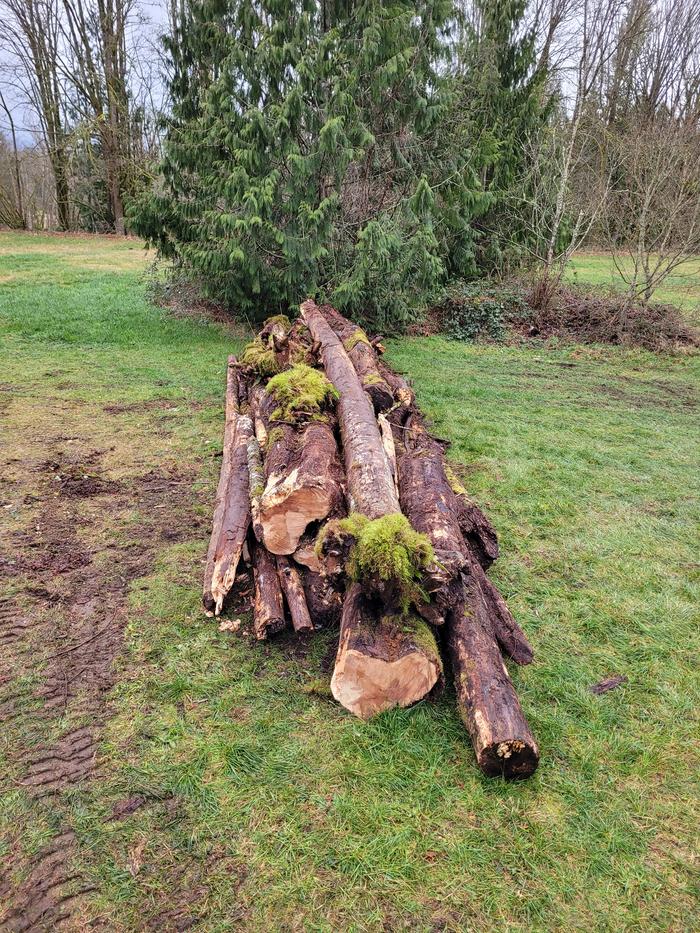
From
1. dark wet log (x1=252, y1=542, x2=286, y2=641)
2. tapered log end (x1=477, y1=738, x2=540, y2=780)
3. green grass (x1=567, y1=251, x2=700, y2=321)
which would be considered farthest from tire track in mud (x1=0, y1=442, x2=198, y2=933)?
green grass (x1=567, y1=251, x2=700, y2=321)

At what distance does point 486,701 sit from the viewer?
9.25 ft

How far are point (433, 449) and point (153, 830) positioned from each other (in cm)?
351

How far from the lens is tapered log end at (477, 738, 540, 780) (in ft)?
8.65

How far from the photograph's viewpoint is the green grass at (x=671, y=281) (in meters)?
14.4

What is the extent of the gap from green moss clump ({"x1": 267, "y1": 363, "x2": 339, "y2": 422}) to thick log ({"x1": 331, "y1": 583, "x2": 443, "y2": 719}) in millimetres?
2351

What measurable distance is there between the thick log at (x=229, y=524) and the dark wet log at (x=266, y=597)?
0.15 m

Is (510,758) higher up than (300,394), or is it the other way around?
(300,394)

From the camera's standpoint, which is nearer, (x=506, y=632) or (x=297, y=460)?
(x=506, y=632)

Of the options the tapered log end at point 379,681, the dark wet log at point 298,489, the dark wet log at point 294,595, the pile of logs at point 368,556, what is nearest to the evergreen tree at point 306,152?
the pile of logs at point 368,556

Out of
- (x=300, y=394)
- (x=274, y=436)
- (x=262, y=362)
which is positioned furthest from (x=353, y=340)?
(x=274, y=436)

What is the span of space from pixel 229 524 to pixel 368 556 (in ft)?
4.81

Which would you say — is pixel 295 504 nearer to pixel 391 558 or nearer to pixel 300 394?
pixel 391 558

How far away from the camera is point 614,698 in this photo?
319 centimetres

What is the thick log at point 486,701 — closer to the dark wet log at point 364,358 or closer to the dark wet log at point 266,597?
the dark wet log at point 266,597
